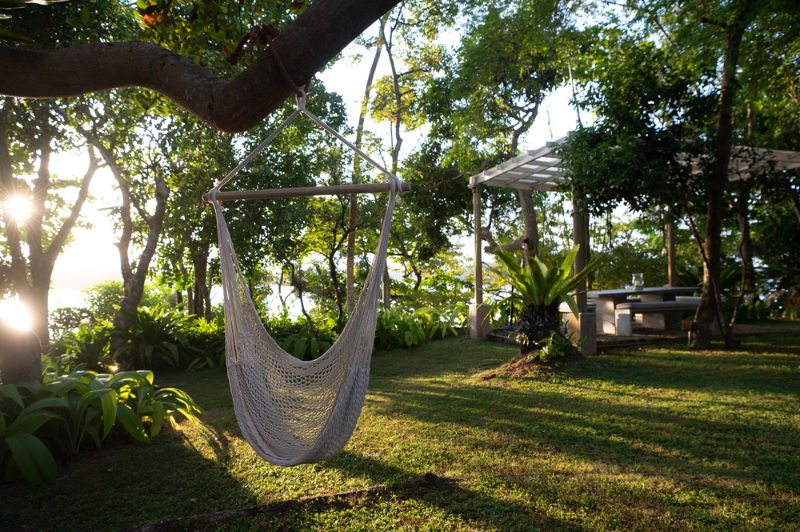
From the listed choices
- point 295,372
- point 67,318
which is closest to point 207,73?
point 295,372

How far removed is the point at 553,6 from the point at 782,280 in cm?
473

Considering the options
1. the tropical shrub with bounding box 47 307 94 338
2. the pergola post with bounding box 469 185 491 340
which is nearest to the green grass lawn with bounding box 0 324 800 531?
the pergola post with bounding box 469 185 491 340

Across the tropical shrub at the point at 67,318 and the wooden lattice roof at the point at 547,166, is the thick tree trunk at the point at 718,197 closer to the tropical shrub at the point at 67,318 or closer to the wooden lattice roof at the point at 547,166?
the wooden lattice roof at the point at 547,166

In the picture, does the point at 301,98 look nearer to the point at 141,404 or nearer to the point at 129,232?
the point at 141,404

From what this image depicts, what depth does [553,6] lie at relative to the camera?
4.88 meters

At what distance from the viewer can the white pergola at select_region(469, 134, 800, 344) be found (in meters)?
4.51

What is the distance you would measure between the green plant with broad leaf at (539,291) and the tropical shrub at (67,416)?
2593mm

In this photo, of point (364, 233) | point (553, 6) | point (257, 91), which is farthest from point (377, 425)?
point (364, 233)

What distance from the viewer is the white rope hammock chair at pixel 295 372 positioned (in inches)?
63.2

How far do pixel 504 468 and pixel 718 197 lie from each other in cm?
355

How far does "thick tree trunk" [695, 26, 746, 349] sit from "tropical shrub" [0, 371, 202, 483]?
4.38 metres

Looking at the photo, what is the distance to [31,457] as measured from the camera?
200cm

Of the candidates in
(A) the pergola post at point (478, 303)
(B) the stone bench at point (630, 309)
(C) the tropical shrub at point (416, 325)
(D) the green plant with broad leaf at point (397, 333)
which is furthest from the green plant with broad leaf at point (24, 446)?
(B) the stone bench at point (630, 309)

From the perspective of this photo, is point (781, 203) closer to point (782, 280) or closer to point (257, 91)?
point (782, 280)
